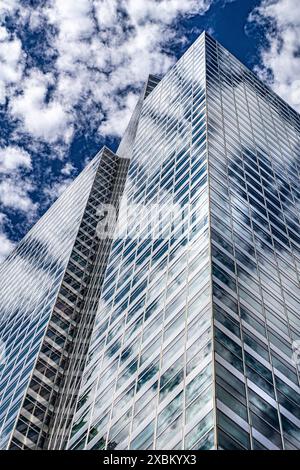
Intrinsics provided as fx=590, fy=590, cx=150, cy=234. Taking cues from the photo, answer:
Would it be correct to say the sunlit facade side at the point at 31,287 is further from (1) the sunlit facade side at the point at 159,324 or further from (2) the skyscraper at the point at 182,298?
(1) the sunlit facade side at the point at 159,324

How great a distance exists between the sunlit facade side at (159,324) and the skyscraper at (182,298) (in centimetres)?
14

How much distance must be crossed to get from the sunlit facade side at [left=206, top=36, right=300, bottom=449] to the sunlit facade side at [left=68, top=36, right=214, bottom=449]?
126cm

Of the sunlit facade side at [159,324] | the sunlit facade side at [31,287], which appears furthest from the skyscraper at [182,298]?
the sunlit facade side at [31,287]

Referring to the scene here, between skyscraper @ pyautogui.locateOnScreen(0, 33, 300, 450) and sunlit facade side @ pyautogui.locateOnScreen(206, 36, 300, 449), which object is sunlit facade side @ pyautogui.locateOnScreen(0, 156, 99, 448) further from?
sunlit facade side @ pyautogui.locateOnScreen(206, 36, 300, 449)

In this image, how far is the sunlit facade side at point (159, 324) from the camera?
33.7 metres

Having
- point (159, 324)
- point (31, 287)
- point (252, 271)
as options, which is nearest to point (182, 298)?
point (159, 324)

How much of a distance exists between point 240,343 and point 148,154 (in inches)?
1928

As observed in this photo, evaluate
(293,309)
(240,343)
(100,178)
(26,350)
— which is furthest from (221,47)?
(240,343)

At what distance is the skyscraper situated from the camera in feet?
112

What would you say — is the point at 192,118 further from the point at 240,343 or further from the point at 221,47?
the point at 240,343

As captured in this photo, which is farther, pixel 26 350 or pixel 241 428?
pixel 26 350

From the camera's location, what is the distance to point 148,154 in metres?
81.9

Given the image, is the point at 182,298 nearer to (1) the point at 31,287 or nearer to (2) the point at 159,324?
(2) the point at 159,324
